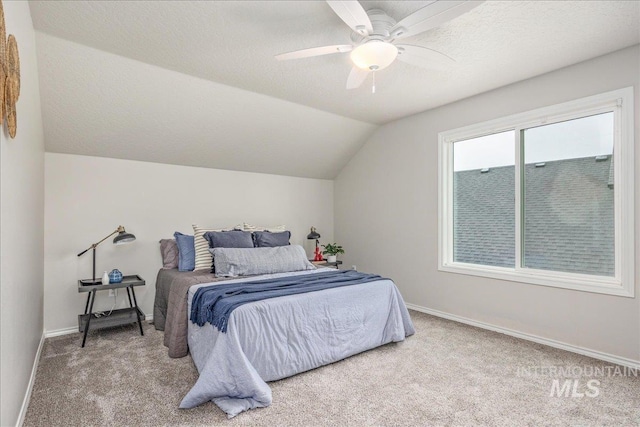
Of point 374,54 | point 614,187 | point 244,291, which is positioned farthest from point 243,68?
point 614,187

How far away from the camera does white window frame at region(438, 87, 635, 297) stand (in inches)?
108

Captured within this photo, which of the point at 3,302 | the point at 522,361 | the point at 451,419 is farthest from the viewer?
the point at 522,361

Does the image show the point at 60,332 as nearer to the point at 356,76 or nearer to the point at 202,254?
the point at 202,254

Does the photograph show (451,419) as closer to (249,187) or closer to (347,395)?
(347,395)

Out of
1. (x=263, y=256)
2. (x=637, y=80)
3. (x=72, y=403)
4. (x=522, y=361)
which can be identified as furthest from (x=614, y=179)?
(x=72, y=403)

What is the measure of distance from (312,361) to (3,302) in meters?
1.89

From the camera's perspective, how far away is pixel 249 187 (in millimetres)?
4918

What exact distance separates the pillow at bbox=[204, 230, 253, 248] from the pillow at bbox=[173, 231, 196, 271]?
0.20 metres

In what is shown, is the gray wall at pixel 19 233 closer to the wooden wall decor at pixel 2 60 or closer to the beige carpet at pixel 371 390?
the wooden wall decor at pixel 2 60

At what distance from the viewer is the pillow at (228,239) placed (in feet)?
12.5

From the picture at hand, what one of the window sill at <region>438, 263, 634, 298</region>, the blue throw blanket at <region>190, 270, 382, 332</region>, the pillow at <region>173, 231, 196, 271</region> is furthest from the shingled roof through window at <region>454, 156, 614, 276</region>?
the pillow at <region>173, 231, 196, 271</region>

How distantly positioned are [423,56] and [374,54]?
430 mm

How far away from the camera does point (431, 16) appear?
74.1 inches

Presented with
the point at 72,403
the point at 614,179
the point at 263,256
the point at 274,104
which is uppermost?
the point at 274,104
